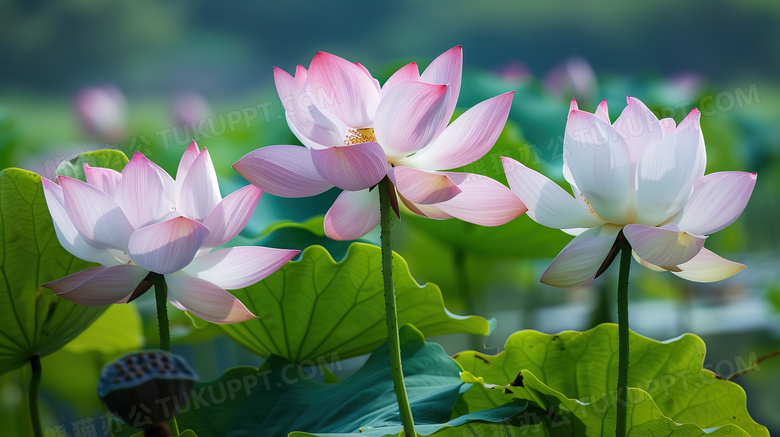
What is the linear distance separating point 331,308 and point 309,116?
28 centimetres

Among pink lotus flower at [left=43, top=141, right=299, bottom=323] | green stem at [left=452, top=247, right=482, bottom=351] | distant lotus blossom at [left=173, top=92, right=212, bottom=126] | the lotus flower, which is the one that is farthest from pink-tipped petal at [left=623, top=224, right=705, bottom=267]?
distant lotus blossom at [left=173, top=92, right=212, bottom=126]

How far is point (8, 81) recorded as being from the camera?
6.82 metres

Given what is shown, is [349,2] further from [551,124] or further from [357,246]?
[357,246]

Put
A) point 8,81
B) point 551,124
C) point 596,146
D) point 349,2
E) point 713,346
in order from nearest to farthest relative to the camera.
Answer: point 596,146, point 551,124, point 713,346, point 8,81, point 349,2

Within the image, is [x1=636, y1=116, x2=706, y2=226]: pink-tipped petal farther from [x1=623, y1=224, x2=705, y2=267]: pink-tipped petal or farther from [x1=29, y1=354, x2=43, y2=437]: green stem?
[x1=29, y1=354, x2=43, y2=437]: green stem

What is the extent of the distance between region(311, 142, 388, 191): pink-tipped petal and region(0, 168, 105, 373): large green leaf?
0.30 meters

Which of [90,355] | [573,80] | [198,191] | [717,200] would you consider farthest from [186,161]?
[573,80]

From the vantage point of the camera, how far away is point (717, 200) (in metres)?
0.42

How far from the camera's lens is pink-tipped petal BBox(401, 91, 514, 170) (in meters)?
0.41

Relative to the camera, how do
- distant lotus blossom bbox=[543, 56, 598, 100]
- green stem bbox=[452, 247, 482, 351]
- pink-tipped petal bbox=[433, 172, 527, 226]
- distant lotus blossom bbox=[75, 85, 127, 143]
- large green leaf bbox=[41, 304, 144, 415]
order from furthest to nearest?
distant lotus blossom bbox=[75, 85, 127, 143] < distant lotus blossom bbox=[543, 56, 598, 100] < green stem bbox=[452, 247, 482, 351] < large green leaf bbox=[41, 304, 144, 415] < pink-tipped petal bbox=[433, 172, 527, 226]

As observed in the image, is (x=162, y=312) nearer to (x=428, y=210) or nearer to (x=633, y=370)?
(x=428, y=210)

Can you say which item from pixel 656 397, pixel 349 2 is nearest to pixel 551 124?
pixel 656 397

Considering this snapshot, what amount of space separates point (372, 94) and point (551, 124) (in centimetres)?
89

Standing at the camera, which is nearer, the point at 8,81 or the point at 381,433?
the point at 381,433
